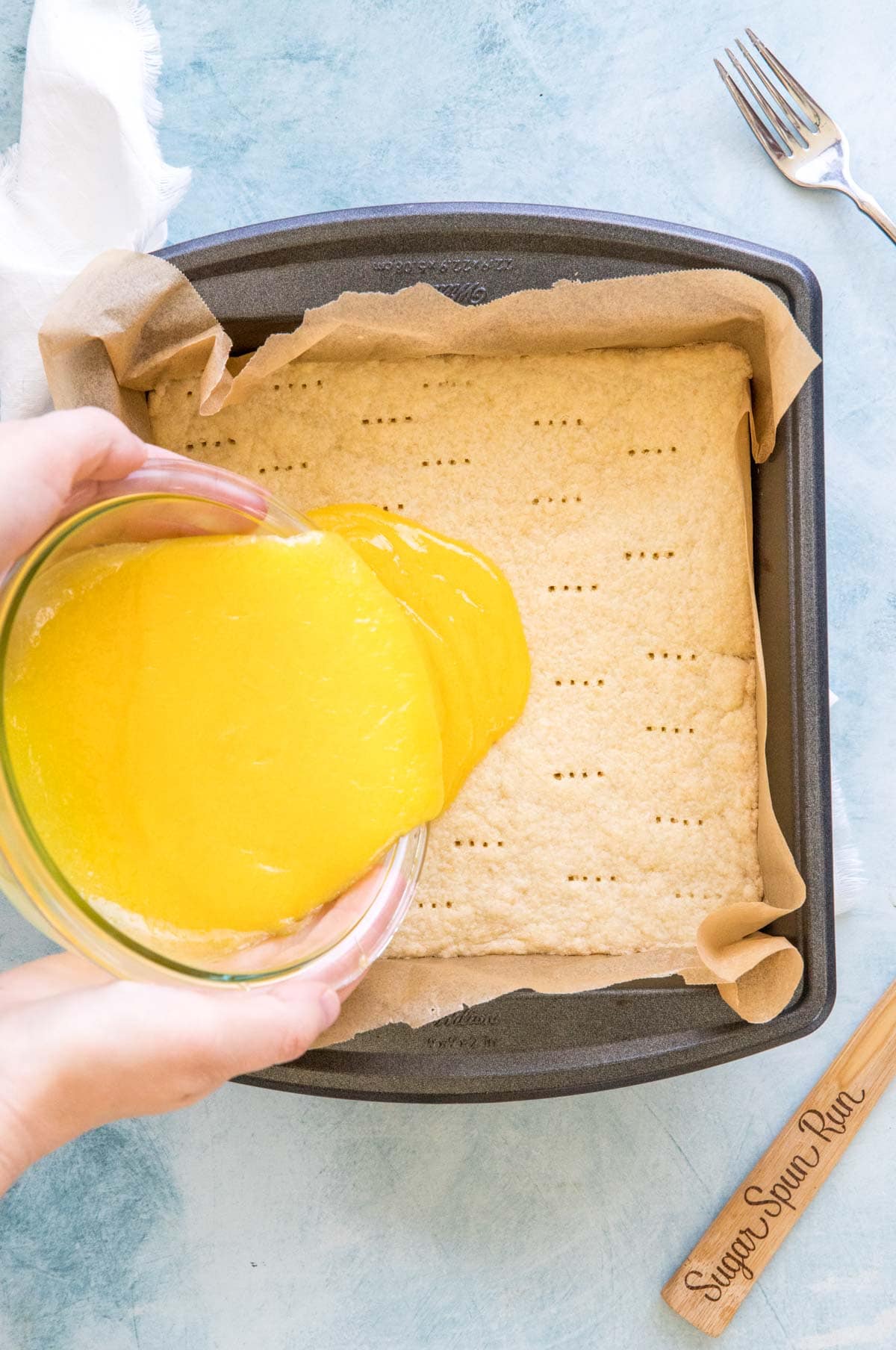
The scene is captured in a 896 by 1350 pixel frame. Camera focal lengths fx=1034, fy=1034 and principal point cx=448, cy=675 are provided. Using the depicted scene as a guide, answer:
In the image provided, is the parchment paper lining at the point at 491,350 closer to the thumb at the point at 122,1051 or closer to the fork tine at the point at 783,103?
the thumb at the point at 122,1051

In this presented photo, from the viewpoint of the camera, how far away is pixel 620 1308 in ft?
3.73

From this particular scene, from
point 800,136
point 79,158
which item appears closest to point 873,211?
point 800,136

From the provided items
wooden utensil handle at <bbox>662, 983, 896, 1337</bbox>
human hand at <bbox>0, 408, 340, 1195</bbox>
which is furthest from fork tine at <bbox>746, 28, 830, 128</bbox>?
wooden utensil handle at <bbox>662, 983, 896, 1337</bbox>

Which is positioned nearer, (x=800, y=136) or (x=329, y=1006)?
(x=329, y=1006)

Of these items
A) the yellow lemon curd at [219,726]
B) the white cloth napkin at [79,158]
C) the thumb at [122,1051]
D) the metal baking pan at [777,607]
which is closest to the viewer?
the thumb at [122,1051]

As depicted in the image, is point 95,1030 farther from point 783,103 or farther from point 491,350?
point 783,103

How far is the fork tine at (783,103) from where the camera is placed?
1.10 m

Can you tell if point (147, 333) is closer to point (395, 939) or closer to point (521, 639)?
point (521, 639)

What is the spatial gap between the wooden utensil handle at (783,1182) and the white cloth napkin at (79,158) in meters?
1.14

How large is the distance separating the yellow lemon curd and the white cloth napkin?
15.7 inches

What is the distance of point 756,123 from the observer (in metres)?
Result: 1.11

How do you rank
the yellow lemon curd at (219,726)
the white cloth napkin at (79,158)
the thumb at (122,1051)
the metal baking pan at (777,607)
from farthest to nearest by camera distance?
the white cloth napkin at (79,158)
the metal baking pan at (777,607)
the yellow lemon curd at (219,726)
the thumb at (122,1051)

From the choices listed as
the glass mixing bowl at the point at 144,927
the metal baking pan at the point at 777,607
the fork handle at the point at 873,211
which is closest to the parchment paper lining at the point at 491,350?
the metal baking pan at the point at 777,607

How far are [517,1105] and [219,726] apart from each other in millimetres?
585
